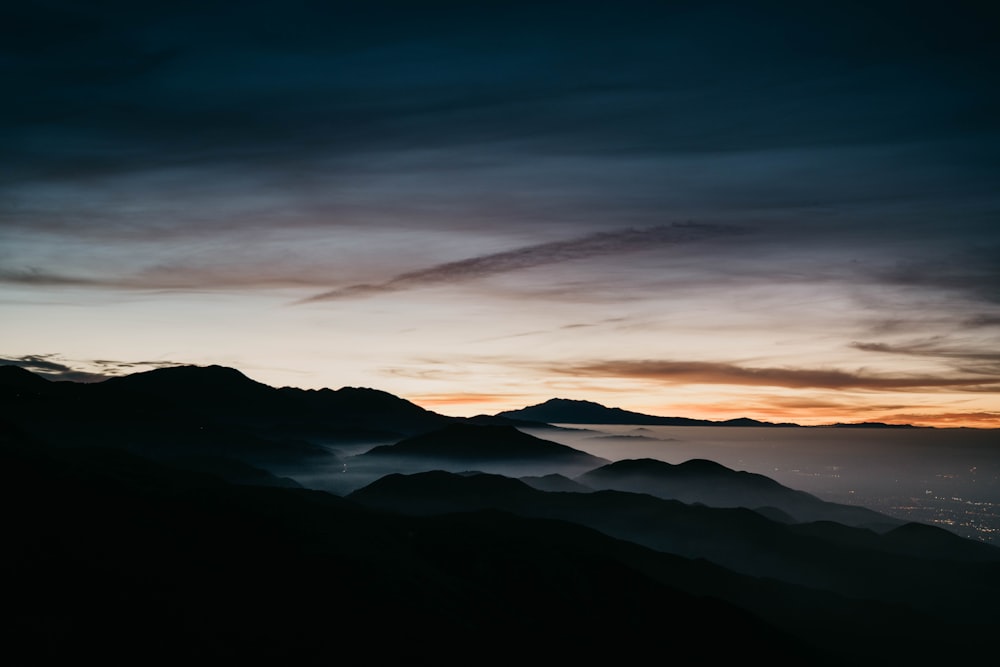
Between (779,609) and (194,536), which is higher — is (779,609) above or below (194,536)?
below

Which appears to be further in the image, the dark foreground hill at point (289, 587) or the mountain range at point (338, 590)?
the mountain range at point (338, 590)

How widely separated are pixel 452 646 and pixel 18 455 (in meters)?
75.9

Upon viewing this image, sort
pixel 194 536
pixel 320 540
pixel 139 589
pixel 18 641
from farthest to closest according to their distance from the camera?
1. pixel 320 540
2. pixel 194 536
3. pixel 139 589
4. pixel 18 641

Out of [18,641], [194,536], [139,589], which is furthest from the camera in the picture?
[194,536]

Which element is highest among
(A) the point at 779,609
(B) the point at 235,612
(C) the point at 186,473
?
(C) the point at 186,473

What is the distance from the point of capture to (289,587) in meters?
106

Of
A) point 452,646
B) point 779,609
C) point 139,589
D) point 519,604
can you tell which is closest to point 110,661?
point 139,589

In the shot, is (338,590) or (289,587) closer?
(289,587)

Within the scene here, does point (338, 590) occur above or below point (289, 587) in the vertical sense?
below

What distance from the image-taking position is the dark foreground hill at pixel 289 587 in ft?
284

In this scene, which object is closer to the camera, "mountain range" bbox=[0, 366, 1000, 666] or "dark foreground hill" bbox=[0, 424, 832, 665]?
"dark foreground hill" bbox=[0, 424, 832, 665]

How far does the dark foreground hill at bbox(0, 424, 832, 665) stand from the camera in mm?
86438

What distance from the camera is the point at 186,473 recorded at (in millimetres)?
158625

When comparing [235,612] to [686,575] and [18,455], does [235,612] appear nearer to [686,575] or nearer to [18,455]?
[18,455]
